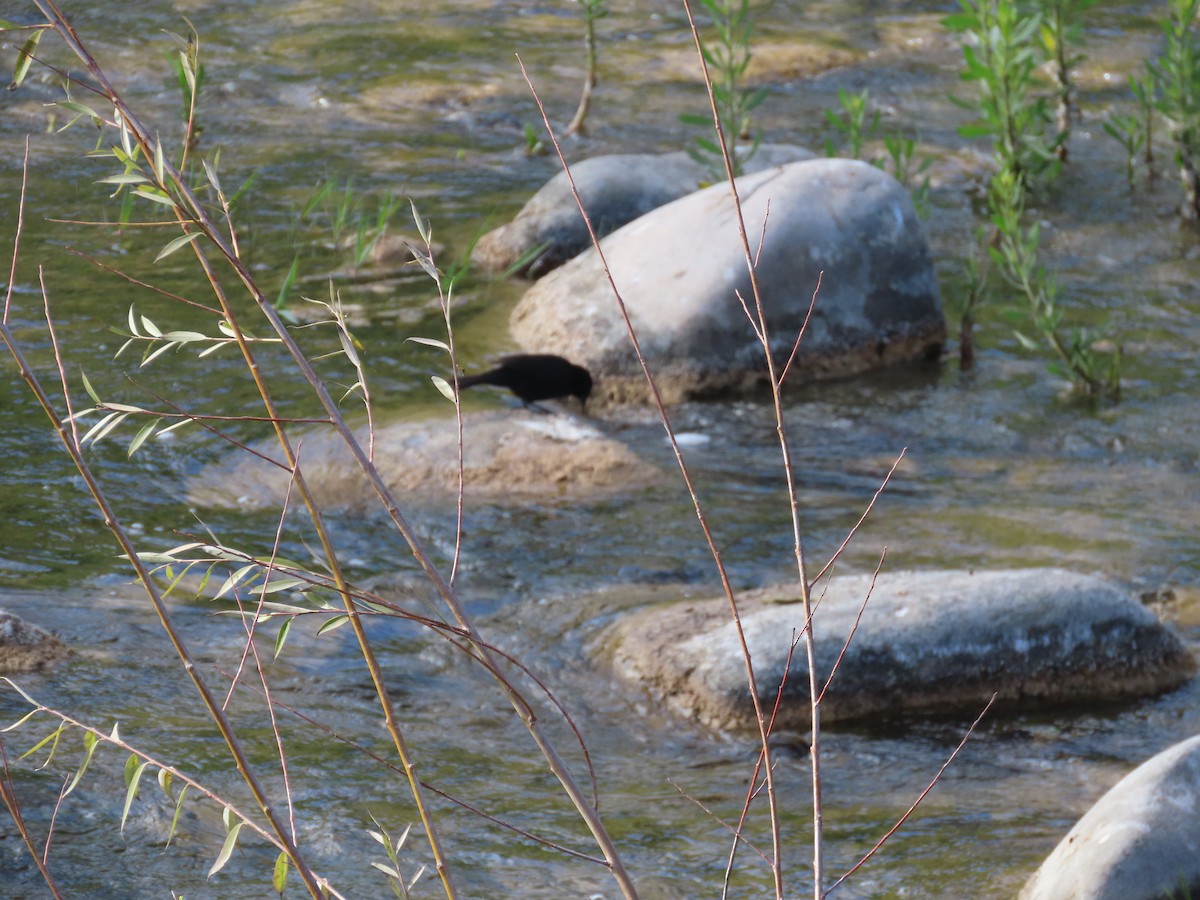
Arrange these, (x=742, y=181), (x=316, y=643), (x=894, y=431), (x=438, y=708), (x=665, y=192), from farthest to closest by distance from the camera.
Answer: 1. (x=665, y=192)
2. (x=742, y=181)
3. (x=894, y=431)
4. (x=316, y=643)
5. (x=438, y=708)

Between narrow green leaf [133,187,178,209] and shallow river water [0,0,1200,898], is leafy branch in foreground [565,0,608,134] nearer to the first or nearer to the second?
shallow river water [0,0,1200,898]

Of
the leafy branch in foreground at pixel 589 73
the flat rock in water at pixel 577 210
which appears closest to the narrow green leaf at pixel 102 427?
the flat rock in water at pixel 577 210

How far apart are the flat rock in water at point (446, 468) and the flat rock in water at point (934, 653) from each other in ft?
4.17

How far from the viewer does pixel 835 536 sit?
16.2ft

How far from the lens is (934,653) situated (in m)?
3.98

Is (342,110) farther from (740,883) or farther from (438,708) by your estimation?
(740,883)

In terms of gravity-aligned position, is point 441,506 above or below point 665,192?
below

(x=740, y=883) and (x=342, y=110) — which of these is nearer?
(x=740, y=883)

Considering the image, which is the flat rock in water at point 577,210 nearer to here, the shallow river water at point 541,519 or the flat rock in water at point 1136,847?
the shallow river water at point 541,519

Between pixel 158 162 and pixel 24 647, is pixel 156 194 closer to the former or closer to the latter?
pixel 158 162

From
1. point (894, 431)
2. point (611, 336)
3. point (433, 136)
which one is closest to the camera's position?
point (894, 431)

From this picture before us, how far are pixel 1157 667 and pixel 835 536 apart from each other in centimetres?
123

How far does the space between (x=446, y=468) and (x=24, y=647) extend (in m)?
2.05

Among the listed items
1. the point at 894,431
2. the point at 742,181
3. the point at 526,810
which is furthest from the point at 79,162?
the point at 526,810
